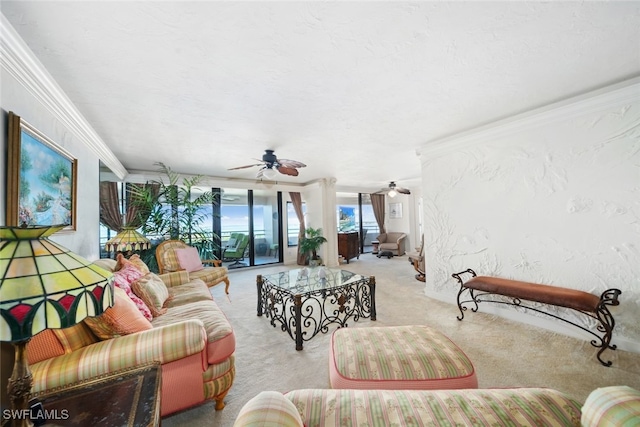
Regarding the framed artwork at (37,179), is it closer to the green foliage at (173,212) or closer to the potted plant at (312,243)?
the green foliage at (173,212)

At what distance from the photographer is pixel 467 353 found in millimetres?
2109

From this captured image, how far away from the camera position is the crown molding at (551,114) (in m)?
2.04

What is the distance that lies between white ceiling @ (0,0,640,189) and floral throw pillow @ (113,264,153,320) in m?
1.47

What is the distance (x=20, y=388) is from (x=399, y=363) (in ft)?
5.05

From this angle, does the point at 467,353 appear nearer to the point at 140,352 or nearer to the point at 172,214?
the point at 140,352

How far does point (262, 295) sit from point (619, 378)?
10.7 feet

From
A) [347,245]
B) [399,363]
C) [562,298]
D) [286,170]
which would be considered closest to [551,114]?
[562,298]

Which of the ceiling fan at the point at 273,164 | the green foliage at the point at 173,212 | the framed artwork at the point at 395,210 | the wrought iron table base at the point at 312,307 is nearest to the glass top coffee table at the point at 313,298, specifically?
the wrought iron table base at the point at 312,307

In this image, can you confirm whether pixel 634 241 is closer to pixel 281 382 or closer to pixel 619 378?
pixel 619 378

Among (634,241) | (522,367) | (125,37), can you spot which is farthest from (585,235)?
(125,37)

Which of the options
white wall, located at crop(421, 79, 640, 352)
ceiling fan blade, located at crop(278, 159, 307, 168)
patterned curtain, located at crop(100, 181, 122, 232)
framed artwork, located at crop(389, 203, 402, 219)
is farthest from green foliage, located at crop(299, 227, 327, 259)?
patterned curtain, located at crop(100, 181, 122, 232)

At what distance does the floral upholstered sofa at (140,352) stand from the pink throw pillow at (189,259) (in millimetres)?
1841

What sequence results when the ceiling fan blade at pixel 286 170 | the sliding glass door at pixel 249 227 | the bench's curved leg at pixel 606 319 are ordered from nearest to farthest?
the bench's curved leg at pixel 606 319, the ceiling fan blade at pixel 286 170, the sliding glass door at pixel 249 227

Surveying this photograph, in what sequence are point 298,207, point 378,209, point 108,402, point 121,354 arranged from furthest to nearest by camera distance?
point 378,209
point 298,207
point 121,354
point 108,402
